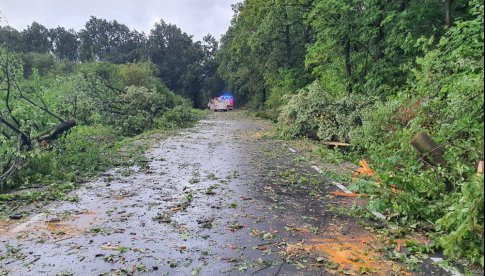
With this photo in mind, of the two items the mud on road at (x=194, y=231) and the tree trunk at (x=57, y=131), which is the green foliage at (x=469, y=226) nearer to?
the mud on road at (x=194, y=231)

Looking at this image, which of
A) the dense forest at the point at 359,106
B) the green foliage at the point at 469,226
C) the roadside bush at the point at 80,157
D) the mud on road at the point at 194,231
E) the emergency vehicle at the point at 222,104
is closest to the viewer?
the green foliage at the point at 469,226

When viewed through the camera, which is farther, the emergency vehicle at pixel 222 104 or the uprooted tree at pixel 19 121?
the emergency vehicle at pixel 222 104

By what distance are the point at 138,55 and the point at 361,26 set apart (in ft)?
217

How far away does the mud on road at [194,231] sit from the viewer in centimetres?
434

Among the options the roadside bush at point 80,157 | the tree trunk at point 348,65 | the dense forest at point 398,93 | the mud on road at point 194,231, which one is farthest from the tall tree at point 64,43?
the mud on road at point 194,231

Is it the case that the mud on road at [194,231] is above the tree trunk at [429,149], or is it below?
below

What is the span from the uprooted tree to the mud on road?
180cm

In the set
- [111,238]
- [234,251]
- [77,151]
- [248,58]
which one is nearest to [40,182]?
[77,151]

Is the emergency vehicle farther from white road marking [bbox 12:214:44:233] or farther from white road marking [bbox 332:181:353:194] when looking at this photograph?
white road marking [bbox 12:214:44:233]

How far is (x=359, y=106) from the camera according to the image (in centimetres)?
1479

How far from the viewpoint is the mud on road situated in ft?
14.3

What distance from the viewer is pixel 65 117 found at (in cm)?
1296

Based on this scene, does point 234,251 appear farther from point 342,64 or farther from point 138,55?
point 138,55

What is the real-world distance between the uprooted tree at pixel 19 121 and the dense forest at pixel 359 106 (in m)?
0.04
